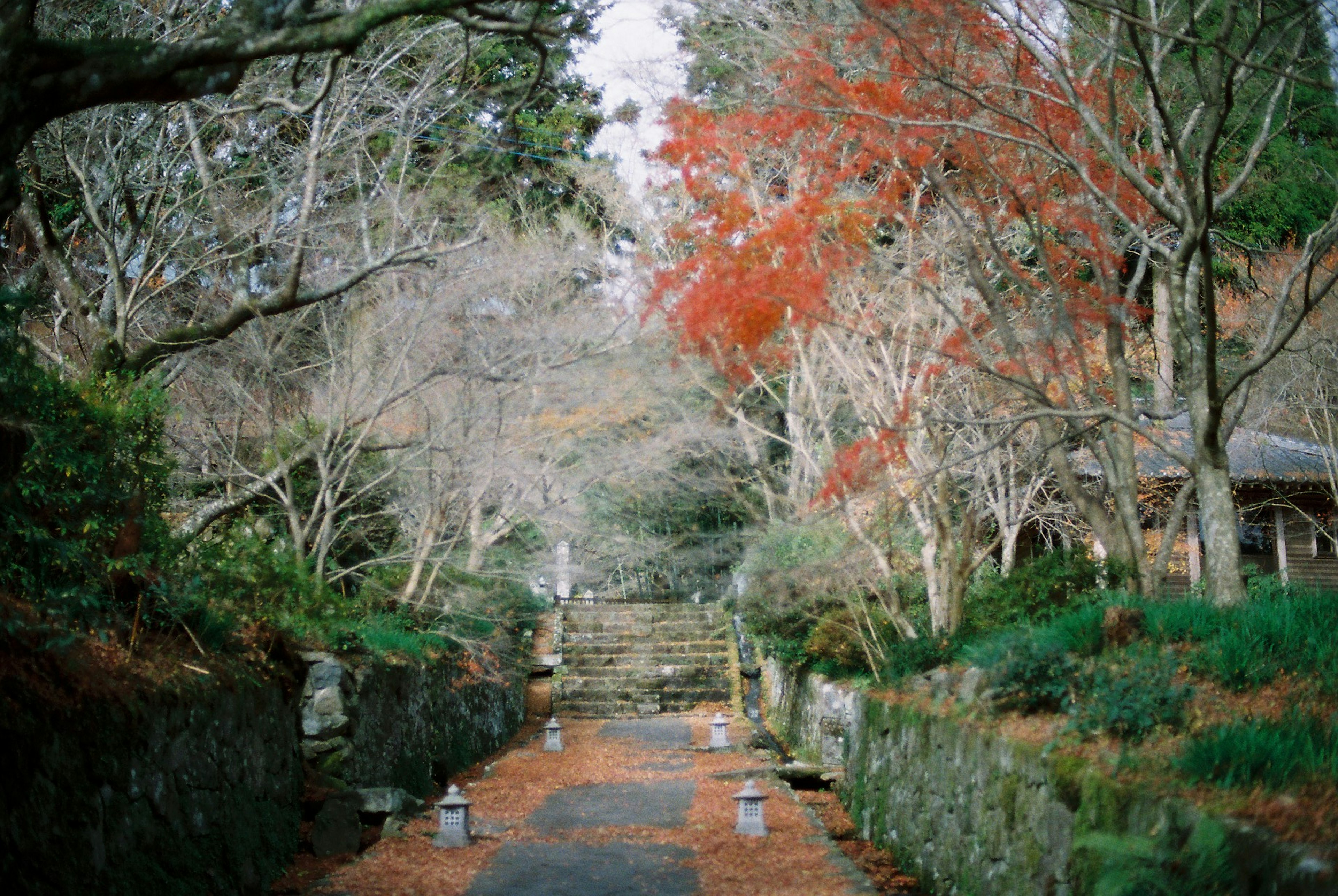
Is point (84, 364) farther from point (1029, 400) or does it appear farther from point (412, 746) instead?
point (1029, 400)

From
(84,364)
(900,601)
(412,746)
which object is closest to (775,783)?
(900,601)

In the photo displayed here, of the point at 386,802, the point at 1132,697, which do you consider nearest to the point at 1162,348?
the point at 1132,697

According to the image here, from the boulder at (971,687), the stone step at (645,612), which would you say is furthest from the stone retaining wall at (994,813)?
the stone step at (645,612)

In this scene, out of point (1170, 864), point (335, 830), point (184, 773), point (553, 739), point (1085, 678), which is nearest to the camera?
point (1170, 864)

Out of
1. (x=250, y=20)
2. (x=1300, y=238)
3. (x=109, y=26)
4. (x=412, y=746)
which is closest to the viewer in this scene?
(x=250, y=20)

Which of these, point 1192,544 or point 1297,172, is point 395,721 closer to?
point 1297,172

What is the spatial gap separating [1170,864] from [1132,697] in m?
1.38

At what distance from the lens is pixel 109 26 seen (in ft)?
30.2

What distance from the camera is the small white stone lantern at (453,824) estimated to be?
324 inches

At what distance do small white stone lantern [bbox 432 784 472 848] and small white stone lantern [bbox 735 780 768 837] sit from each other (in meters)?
2.18

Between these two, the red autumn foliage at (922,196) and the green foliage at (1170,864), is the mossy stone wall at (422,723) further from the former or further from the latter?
the green foliage at (1170,864)

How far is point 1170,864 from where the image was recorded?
3.73m

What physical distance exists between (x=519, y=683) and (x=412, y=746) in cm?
728

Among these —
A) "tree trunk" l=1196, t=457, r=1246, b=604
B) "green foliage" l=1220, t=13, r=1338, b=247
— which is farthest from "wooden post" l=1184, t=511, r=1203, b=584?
"tree trunk" l=1196, t=457, r=1246, b=604
